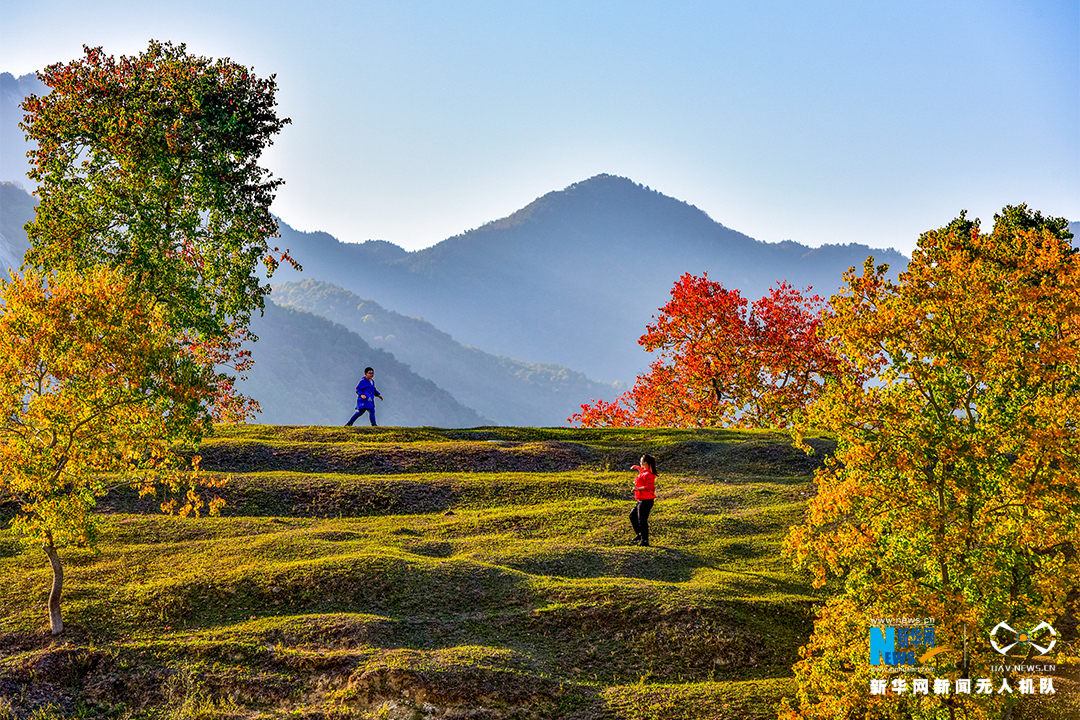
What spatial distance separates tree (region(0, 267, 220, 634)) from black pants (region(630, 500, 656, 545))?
1138cm

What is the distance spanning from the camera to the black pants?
22125mm

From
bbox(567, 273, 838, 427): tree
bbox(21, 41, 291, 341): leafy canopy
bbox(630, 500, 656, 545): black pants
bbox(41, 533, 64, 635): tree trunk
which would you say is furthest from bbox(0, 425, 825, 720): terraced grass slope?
bbox(567, 273, 838, 427): tree

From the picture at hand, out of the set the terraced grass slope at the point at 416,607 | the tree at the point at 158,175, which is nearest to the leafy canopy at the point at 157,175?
the tree at the point at 158,175

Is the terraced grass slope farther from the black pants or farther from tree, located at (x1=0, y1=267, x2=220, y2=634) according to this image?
tree, located at (x1=0, y1=267, x2=220, y2=634)

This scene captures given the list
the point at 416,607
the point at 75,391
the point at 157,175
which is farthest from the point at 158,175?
the point at 416,607

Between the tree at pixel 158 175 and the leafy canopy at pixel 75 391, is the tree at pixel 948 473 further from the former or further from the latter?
the tree at pixel 158 175

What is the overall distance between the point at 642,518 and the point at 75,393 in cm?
1375

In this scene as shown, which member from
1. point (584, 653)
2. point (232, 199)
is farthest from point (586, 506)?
point (232, 199)

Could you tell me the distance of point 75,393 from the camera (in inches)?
648

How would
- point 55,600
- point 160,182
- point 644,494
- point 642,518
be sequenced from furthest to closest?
point 160,182, point 642,518, point 644,494, point 55,600

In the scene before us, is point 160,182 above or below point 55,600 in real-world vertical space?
above

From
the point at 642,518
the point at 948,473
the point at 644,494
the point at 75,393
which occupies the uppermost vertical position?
the point at 75,393

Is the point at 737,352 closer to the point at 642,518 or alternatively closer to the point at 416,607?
the point at 642,518

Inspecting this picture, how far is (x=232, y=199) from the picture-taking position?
35.0 metres
